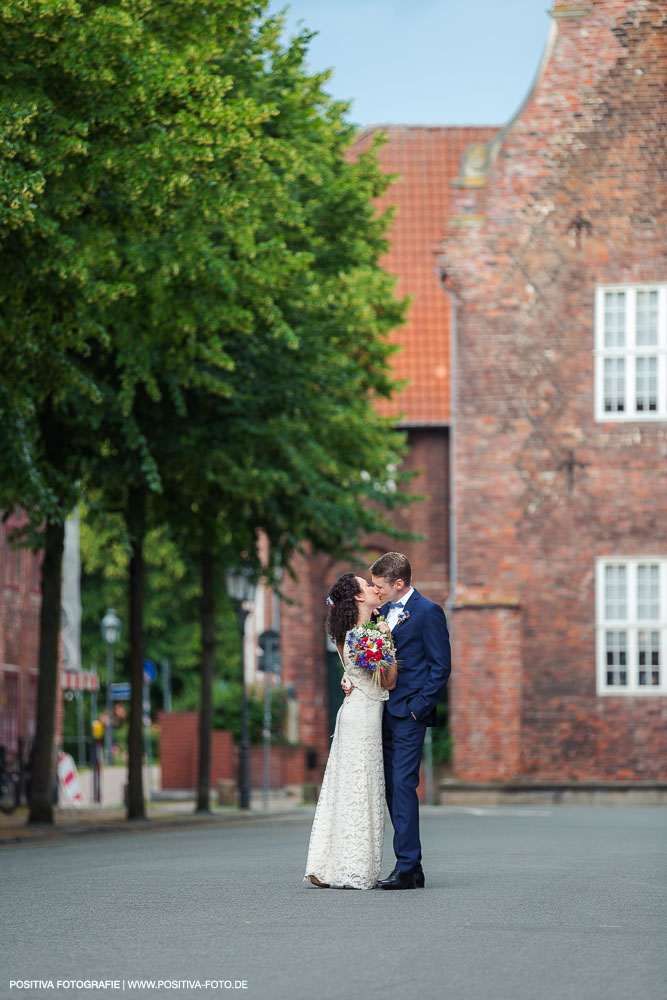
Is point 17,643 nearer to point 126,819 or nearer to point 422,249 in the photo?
point 126,819

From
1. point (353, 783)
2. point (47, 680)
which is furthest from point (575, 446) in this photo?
point (353, 783)

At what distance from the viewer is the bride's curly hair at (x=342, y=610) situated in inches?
461

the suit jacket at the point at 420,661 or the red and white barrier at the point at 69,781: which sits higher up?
the suit jacket at the point at 420,661

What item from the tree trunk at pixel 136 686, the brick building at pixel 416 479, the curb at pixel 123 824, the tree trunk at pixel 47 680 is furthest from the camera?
the brick building at pixel 416 479

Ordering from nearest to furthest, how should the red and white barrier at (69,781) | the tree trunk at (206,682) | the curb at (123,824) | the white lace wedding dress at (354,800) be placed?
the white lace wedding dress at (354,800) < the curb at (123,824) < the tree trunk at (206,682) < the red and white barrier at (69,781)

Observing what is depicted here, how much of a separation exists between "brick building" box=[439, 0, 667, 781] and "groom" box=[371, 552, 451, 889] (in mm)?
23179

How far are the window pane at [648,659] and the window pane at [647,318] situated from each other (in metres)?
5.36

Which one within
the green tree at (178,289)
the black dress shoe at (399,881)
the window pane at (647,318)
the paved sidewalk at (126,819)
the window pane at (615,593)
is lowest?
the paved sidewalk at (126,819)

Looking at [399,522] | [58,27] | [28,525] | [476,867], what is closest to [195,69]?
[58,27]

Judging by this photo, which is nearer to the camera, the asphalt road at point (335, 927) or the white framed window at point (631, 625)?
the asphalt road at point (335, 927)

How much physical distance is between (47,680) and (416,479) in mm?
20994

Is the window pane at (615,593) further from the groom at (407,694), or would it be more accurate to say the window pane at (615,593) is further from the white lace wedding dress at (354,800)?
the white lace wedding dress at (354,800)

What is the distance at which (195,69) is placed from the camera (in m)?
18.7

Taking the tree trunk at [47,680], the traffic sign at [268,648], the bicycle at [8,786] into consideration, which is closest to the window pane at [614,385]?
the traffic sign at [268,648]
